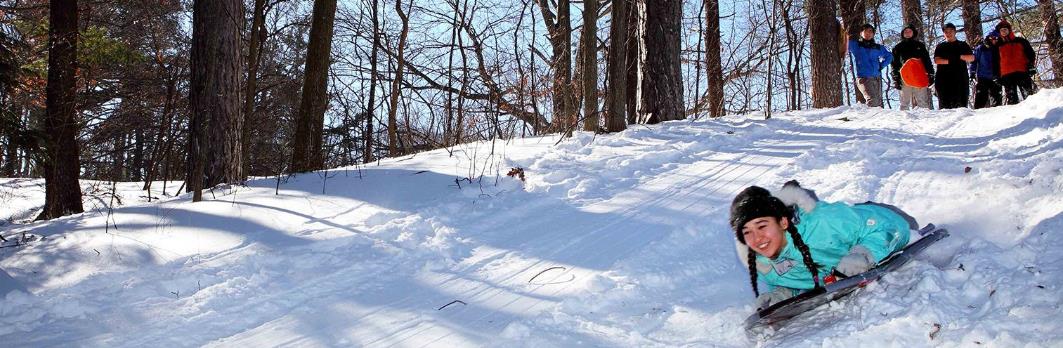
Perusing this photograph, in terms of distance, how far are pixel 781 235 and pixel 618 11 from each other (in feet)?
23.5

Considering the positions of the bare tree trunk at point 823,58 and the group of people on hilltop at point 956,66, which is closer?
the group of people on hilltop at point 956,66

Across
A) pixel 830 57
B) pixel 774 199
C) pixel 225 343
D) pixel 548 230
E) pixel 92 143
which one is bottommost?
pixel 225 343

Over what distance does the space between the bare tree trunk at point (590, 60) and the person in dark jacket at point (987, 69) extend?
20.9 ft

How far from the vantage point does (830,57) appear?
534 inches

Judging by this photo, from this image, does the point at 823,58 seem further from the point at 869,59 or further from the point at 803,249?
the point at 803,249

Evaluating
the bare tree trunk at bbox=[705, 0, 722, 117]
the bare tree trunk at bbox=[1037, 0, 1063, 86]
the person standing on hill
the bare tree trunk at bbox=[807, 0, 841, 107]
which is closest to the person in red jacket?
the person standing on hill

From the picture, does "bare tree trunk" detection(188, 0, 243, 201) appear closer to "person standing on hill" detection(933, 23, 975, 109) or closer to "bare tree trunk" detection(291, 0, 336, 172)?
"bare tree trunk" detection(291, 0, 336, 172)

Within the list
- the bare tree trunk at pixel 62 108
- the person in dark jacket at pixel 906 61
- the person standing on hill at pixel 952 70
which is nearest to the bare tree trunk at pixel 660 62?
the person in dark jacket at pixel 906 61

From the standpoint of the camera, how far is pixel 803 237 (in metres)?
3.21

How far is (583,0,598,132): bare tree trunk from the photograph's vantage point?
9.66 meters

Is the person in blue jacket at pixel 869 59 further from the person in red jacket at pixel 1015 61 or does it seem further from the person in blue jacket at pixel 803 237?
the person in blue jacket at pixel 803 237

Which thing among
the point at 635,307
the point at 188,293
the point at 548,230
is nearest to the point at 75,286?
the point at 188,293

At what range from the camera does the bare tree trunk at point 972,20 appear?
15.8 meters

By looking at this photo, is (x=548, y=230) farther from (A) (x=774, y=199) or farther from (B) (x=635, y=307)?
(A) (x=774, y=199)
